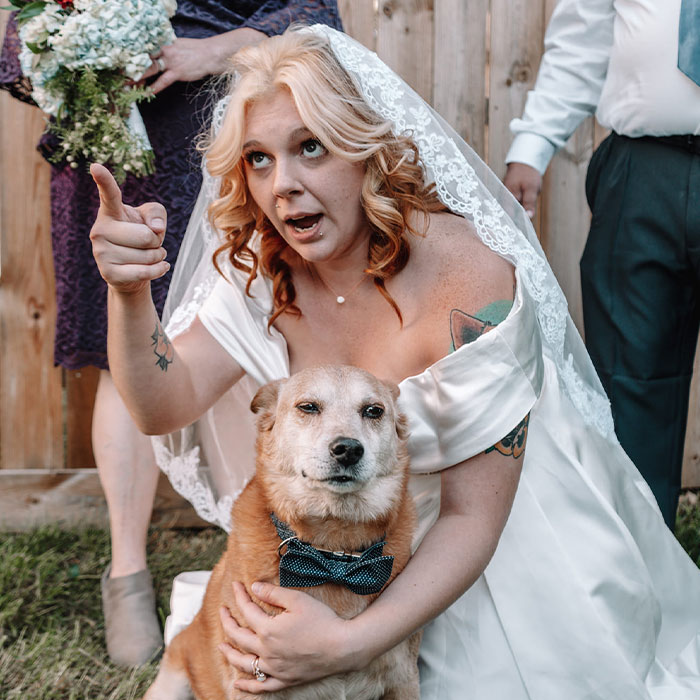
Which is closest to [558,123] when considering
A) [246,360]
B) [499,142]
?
[499,142]

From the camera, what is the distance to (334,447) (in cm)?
162

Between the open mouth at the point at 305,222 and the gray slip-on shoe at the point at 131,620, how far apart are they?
143cm

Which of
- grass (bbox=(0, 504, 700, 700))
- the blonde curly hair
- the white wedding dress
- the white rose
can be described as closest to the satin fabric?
the white wedding dress

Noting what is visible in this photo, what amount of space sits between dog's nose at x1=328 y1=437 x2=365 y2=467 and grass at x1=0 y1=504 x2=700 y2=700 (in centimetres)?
124

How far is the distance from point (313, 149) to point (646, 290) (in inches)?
47.5

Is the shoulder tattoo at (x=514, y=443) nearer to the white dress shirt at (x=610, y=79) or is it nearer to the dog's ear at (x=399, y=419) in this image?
the dog's ear at (x=399, y=419)

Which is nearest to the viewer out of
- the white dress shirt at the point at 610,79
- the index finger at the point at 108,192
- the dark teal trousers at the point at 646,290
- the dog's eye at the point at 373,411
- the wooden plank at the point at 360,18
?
the index finger at the point at 108,192

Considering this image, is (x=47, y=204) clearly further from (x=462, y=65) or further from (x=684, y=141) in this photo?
(x=684, y=141)

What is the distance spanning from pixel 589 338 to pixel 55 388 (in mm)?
2211

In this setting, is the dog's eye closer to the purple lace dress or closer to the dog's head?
the dog's head

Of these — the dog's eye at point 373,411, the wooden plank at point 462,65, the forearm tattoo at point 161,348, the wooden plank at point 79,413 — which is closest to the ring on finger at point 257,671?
the dog's eye at point 373,411

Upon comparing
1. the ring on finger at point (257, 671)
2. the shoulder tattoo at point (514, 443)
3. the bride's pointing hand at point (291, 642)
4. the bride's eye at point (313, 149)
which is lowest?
the ring on finger at point (257, 671)

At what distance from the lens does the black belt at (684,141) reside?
2.30 metres

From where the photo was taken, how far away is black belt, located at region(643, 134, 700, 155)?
2303 millimetres
